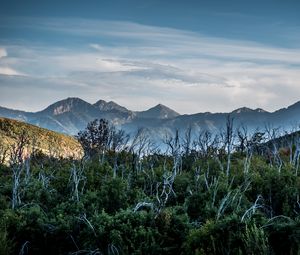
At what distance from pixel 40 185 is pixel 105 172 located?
20.9 ft

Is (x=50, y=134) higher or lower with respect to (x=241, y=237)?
higher

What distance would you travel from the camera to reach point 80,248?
14.1 m

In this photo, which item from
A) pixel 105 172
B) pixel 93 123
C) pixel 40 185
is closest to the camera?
pixel 40 185

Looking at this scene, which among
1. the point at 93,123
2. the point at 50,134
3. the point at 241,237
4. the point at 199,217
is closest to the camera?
the point at 241,237

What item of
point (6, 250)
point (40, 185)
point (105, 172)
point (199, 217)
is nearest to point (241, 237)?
point (199, 217)

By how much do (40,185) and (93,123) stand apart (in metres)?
44.4

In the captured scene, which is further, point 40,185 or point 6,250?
point 40,185

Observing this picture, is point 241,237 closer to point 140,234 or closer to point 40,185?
point 140,234

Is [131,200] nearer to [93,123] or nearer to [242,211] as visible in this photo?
[242,211]

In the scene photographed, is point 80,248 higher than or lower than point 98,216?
lower

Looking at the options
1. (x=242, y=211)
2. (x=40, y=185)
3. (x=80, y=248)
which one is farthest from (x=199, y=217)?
(x=40, y=185)

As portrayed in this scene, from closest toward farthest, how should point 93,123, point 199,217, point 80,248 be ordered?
point 80,248 → point 199,217 → point 93,123

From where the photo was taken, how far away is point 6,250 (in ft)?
42.6

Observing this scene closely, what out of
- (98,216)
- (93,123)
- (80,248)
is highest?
(93,123)
